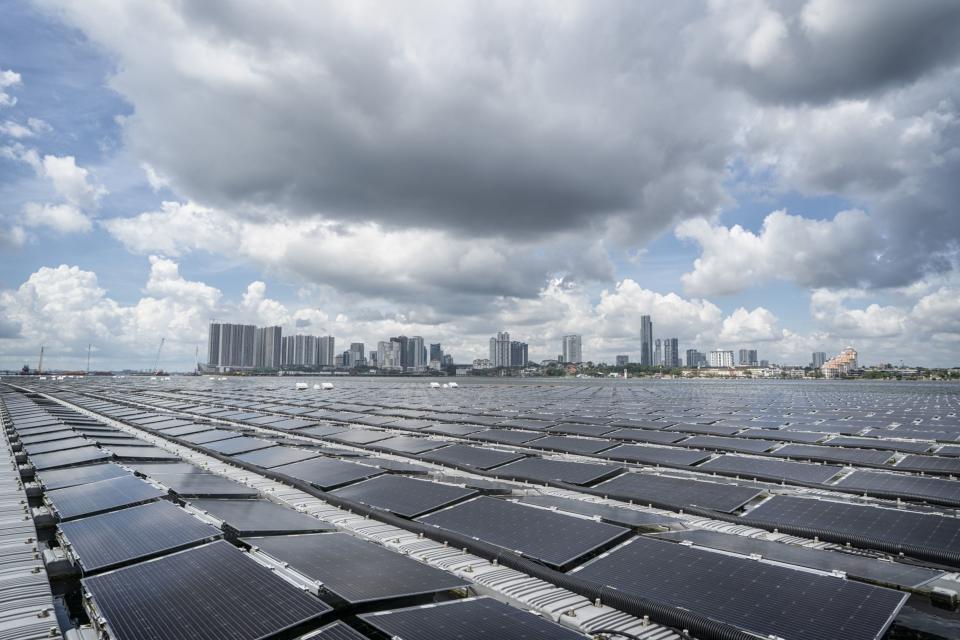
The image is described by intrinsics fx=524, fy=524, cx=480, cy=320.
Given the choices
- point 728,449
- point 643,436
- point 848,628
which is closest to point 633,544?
point 848,628

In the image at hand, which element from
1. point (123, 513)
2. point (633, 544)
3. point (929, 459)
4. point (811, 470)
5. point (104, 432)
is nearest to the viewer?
point (633, 544)

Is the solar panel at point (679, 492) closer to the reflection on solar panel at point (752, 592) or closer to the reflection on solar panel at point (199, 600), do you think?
the reflection on solar panel at point (752, 592)

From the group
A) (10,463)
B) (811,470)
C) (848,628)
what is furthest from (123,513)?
(811,470)

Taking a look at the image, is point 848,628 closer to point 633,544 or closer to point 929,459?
point 633,544

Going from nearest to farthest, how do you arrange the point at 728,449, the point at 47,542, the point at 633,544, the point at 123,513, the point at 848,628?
the point at 848,628
the point at 633,544
the point at 47,542
the point at 123,513
the point at 728,449

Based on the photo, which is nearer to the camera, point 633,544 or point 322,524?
point 633,544

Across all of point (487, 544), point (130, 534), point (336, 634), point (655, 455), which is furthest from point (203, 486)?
point (655, 455)

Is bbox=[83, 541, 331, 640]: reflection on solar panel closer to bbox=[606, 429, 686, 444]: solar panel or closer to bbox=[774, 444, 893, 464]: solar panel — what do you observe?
bbox=[606, 429, 686, 444]: solar panel

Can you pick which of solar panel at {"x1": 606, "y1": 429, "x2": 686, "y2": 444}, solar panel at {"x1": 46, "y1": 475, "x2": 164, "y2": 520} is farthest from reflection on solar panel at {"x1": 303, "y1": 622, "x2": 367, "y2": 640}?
solar panel at {"x1": 606, "y1": 429, "x2": 686, "y2": 444}

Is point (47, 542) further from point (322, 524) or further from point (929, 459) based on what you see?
point (929, 459)
